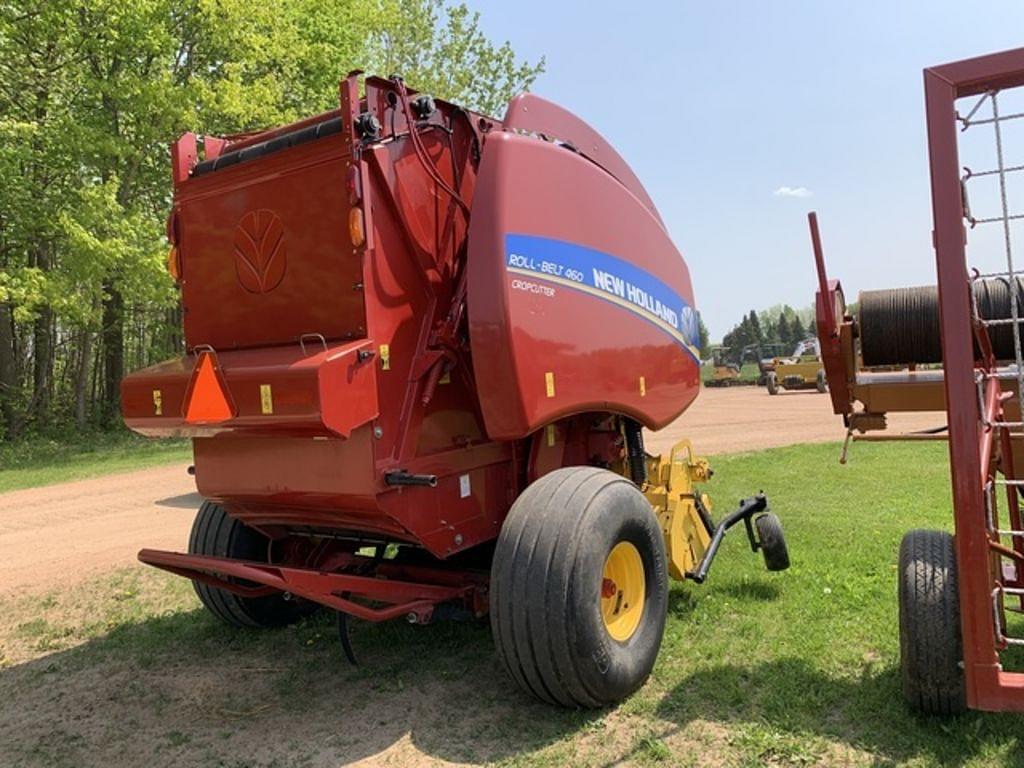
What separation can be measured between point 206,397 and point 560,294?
1.58 meters

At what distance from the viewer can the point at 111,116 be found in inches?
615

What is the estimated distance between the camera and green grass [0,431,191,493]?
1236 centimetres

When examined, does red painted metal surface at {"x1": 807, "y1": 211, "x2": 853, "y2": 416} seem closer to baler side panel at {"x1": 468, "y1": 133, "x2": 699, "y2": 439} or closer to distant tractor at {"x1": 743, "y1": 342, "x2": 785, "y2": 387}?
baler side panel at {"x1": 468, "y1": 133, "x2": 699, "y2": 439}

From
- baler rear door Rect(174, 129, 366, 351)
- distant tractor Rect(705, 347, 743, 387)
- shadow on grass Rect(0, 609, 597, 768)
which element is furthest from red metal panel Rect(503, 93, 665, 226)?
distant tractor Rect(705, 347, 743, 387)

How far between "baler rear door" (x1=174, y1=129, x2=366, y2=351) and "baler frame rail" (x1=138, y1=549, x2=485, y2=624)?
38.2 inches

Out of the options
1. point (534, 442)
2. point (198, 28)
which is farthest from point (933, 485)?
point (198, 28)

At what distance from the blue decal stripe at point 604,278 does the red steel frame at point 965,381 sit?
1.56m

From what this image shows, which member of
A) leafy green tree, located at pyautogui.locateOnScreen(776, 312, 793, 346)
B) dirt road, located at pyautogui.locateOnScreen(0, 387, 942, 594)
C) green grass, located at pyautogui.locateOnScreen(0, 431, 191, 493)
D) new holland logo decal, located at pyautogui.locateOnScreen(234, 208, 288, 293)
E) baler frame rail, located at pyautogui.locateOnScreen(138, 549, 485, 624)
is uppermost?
leafy green tree, located at pyautogui.locateOnScreen(776, 312, 793, 346)

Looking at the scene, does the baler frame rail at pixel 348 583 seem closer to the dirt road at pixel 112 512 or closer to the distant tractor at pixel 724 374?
the dirt road at pixel 112 512

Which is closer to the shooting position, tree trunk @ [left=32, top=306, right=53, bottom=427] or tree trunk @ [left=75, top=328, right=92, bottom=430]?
tree trunk @ [left=75, top=328, right=92, bottom=430]

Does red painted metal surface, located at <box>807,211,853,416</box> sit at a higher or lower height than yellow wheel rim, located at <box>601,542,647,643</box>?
higher

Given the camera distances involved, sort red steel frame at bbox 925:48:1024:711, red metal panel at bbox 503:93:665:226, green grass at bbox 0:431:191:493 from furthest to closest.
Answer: green grass at bbox 0:431:191:493, red metal panel at bbox 503:93:665:226, red steel frame at bbox 925:48:1024:711

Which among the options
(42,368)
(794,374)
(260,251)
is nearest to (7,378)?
(42,368)

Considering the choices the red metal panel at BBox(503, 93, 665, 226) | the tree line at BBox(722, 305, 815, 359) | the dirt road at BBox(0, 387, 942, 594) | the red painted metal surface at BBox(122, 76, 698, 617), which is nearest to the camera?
the red painted metal surface at BBox(122, 76, 698, 617)
